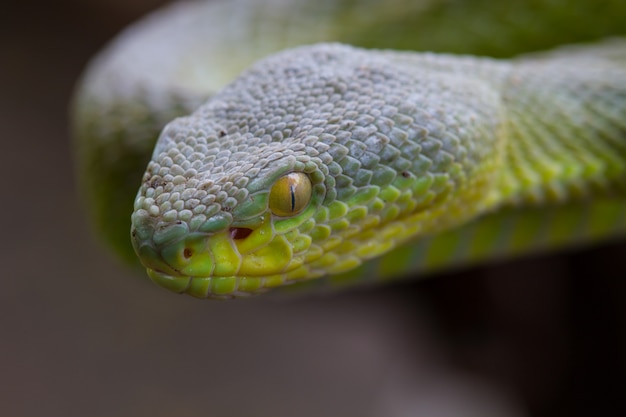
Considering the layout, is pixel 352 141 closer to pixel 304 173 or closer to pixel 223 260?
pixel 304 173

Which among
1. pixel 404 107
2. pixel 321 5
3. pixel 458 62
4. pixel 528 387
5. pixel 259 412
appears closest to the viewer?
pixel 404 107

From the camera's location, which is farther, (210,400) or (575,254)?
(575,254)

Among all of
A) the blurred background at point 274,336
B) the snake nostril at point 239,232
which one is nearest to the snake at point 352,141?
the snake nostril at point 239,232

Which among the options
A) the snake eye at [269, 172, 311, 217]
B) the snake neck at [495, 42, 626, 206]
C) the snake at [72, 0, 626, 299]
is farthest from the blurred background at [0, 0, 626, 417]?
the snake eye at [269, 172, 311, 217]

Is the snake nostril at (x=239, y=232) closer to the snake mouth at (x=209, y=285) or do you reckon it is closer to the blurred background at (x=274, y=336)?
the snake mouth at (x=209, y=285)

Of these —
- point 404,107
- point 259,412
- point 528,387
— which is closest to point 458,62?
point 404,107

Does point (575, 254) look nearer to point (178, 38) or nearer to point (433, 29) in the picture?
point (433, 29)

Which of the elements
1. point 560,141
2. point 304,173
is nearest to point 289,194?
point 304,173

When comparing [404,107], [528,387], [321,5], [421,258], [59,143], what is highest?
[59,143]
